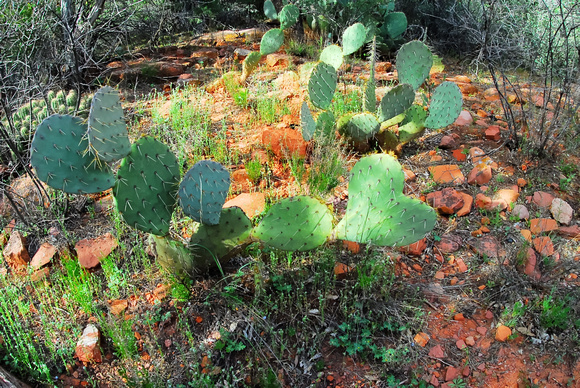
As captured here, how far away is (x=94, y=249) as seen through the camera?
8.97 ft

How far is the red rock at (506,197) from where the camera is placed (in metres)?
3.01

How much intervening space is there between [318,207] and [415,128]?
1532 millimetres

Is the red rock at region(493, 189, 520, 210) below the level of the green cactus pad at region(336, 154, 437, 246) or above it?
below

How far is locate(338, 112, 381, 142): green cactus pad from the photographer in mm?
3332

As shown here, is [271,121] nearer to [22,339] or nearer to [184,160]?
[184,160]

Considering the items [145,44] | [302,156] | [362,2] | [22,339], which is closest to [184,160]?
[302,156]

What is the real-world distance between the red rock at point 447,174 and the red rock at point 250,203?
4.29 feet

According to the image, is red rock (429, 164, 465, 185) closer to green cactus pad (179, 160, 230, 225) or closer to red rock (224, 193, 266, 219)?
red rock (224, 193, 266, 219)

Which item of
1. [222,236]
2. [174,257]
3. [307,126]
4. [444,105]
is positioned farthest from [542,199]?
[174,257]

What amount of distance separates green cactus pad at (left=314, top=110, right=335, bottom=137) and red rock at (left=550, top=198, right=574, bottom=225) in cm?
159

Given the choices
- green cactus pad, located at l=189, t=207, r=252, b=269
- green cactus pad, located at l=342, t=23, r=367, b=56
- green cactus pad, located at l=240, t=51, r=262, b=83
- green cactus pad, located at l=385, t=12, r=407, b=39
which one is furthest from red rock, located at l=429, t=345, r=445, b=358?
green cactus pad, located at l=385, t=12, r=407, b=39

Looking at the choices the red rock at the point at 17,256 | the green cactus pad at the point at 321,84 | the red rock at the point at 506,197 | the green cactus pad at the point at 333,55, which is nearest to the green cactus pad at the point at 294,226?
the green cactus pad at the point at 321,84

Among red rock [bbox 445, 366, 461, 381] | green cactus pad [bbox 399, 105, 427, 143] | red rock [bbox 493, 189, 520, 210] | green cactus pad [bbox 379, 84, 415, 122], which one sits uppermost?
green cactus pad [bbox 379, 84, 415, 122]

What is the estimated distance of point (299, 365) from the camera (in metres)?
2.11
